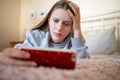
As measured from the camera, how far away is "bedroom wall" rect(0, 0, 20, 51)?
2852mm

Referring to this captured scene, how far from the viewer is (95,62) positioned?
1.72 ft

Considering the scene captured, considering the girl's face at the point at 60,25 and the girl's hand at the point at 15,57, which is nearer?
the girl's hand at the point at 15,57

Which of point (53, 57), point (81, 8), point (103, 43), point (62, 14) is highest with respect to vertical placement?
point (81, 8)

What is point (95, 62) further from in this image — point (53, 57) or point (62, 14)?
point (62, 14)

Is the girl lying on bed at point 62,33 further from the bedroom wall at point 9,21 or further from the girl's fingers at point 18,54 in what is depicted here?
the bedroom wall at point 9,21

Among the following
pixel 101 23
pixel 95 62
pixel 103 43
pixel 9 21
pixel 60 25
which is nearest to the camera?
pixel 95 62

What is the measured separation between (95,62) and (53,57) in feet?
0.67

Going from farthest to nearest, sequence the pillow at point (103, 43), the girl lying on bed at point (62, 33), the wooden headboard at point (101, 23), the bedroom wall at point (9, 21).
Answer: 1. the bedroom wall at point (9, 21)
2. the wooden headboard at point (101, 23)
3. the pillow at point (103, 43)
4. the girl lying on bed at point (62, 33)

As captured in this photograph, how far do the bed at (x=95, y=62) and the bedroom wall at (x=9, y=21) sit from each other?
4.34ft

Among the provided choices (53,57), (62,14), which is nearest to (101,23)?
(62,14)

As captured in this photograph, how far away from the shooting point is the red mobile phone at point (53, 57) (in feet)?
1.18

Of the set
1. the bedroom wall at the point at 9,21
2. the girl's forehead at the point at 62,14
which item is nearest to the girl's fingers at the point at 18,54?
the girl's forehead at the point at 62,14

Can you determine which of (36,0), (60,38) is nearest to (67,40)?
(60,38)

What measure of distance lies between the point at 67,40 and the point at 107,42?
692 mm
